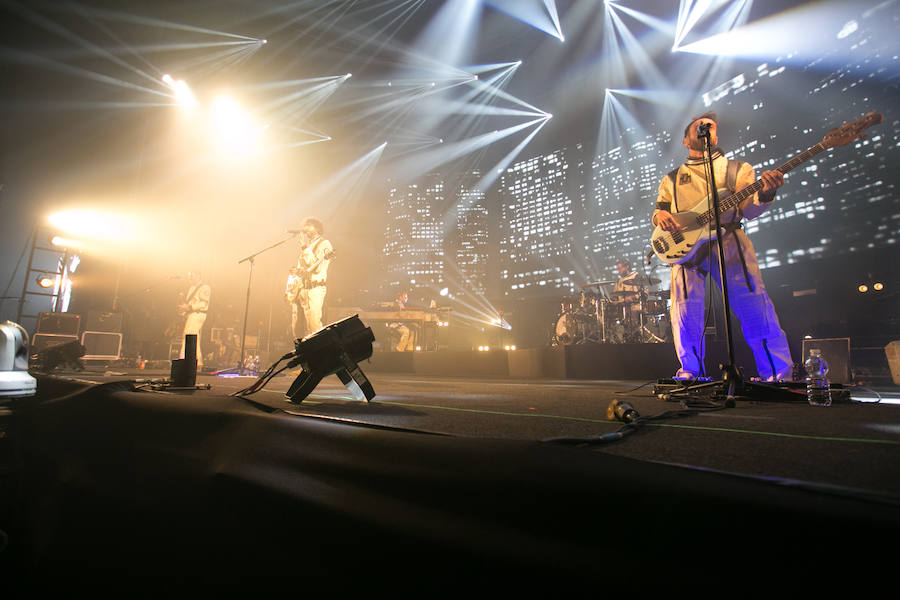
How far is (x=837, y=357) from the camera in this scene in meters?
4.02

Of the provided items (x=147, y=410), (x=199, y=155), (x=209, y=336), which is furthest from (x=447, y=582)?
(x=199, y=155)

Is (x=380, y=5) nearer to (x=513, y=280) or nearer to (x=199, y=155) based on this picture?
(x=199, y=155)

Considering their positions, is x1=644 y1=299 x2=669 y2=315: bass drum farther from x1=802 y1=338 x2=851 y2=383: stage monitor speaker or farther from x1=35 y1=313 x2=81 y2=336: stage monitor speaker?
x1=35 y1=313 x2=81 y2=336: stage monitor speaker

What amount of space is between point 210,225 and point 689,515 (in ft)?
50.4

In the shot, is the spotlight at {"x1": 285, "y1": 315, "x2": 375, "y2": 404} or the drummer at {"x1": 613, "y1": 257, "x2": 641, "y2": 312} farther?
the drummer at {"x1": 613, "y1": 257, "x2": 641, "y2": 312}

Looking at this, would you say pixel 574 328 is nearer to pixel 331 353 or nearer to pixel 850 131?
pixel 850 131

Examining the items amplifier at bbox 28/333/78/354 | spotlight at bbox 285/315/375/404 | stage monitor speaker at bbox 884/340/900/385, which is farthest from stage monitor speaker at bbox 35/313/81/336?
stage monitor speaker at bbox 884/340/900/385

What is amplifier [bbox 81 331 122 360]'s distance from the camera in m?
7.84

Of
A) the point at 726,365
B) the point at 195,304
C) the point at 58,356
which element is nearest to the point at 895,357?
the point at 726,365

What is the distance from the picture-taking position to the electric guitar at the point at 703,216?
2.85 metres

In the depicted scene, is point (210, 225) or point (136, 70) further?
point (210, 225)

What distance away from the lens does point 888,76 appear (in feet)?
24.4

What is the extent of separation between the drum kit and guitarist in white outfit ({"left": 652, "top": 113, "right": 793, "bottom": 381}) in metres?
4.38

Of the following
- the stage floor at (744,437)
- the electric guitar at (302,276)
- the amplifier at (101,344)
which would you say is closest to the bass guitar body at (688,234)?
the stage floor at (744,437)
